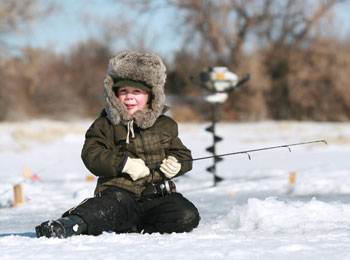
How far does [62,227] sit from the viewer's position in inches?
114

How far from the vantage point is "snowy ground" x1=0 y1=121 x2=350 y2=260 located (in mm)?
2408

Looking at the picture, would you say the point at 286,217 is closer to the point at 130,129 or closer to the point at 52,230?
the point at 130,129

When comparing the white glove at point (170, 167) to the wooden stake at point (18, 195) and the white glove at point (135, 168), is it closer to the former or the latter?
the white glove at point (135, 168)

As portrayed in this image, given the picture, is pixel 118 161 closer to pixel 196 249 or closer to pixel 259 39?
pixel 196 249

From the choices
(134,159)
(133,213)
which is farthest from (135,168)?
(133,213)

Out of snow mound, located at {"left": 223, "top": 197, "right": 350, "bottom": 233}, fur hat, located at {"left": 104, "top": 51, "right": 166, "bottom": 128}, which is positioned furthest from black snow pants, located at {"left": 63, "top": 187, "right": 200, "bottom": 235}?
fur hat, located at {"left": 104, "top": 51, "right": 166, "bottom": 128}

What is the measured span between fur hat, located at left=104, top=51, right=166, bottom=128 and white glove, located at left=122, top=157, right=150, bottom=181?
295 mm

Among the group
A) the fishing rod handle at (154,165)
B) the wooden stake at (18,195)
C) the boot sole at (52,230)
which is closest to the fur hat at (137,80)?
the fishing rod handle at (154,165)

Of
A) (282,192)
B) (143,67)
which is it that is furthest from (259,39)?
(143,67)

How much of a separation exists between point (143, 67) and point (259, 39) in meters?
20.9

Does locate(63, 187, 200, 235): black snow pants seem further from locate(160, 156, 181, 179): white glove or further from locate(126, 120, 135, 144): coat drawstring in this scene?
locate(126, 120, 135, 144): coat drawstring

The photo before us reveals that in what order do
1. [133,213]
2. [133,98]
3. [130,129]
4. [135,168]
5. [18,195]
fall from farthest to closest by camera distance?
[18,195] → [133,98] → [130,129] → [133,213] → [135,168]

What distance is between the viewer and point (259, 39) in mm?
23812

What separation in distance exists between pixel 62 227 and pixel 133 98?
42.3 inches
